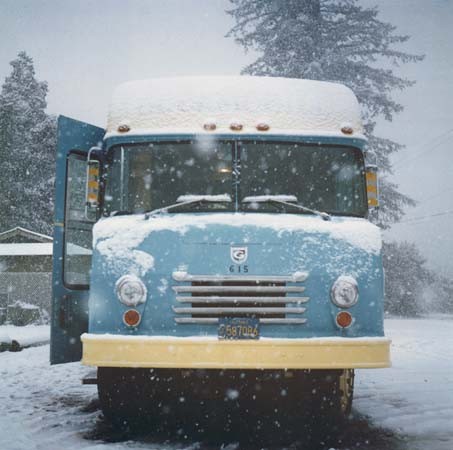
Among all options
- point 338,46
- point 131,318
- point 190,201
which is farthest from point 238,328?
point 338,46

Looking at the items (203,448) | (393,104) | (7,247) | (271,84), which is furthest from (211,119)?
(7,247)

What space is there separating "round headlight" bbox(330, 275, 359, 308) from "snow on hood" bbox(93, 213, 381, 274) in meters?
0.35

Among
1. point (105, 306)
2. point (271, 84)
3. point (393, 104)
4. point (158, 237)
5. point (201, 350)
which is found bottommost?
point (201, 350)

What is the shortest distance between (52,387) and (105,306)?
12.9 feet

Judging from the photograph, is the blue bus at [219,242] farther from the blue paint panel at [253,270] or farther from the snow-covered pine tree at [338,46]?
the snow-covered pine tree at [338,46]

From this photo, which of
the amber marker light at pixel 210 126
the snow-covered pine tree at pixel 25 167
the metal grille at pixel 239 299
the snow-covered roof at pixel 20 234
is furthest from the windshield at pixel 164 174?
the snow-covered pine tree at pixel 25 167

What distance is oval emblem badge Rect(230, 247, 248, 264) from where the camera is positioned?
576 cm

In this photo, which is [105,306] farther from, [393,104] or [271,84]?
[393,104]

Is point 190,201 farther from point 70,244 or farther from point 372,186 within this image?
point 372,186

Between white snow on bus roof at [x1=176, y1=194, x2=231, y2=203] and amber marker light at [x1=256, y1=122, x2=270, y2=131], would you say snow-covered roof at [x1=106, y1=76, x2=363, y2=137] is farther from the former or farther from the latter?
white snow on bus roof at [x1=176, y1=194, x2=231, y2=203]

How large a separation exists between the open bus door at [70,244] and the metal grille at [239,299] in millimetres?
1806

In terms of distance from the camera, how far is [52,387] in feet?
30.0

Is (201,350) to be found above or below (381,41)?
below

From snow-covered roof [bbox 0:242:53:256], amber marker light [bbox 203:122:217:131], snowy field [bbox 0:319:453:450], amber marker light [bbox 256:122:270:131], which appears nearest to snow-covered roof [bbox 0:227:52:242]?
snow-covered roof [bbox 0:242:53:256]
